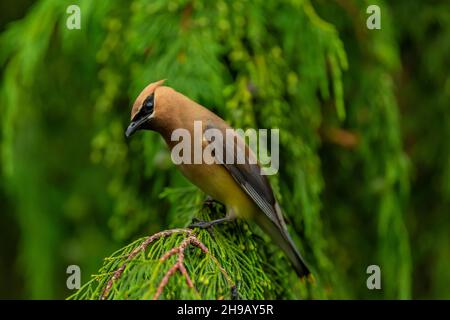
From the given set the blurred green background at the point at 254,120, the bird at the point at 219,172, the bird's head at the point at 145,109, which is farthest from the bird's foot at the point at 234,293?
the bird's head at the point at 145,109

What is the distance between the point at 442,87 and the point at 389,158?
0.80 m

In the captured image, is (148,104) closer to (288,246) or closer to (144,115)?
(144,115)

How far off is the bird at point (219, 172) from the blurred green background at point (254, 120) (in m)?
0.13

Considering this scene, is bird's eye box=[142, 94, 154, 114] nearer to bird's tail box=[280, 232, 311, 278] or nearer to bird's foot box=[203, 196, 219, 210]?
bird's foot box=[203, 196, 219, 210]

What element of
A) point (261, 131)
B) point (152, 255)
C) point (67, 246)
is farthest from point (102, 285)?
point (67, 246)

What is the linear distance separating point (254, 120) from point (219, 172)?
293mm

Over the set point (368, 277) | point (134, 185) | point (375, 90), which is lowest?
point (368, 277)

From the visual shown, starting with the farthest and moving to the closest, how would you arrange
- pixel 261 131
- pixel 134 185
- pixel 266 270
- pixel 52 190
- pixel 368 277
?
pixel 52 190 → pixel 368 277 → pixel 134 185 → pixel 261 131 → pixel 266 270

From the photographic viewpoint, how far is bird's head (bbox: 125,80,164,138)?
11.1 ft

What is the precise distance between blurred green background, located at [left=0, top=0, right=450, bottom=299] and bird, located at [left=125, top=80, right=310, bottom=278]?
128 millimetres

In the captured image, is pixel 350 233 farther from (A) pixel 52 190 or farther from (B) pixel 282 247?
(A) pixel 52 190

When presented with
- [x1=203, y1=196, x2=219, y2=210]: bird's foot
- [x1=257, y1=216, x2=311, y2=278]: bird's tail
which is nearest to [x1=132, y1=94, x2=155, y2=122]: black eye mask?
[x1=203, y1=196, x2=219, y2=210]: bird's foot

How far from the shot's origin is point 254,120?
3.65m

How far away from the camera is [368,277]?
14.8 feet
